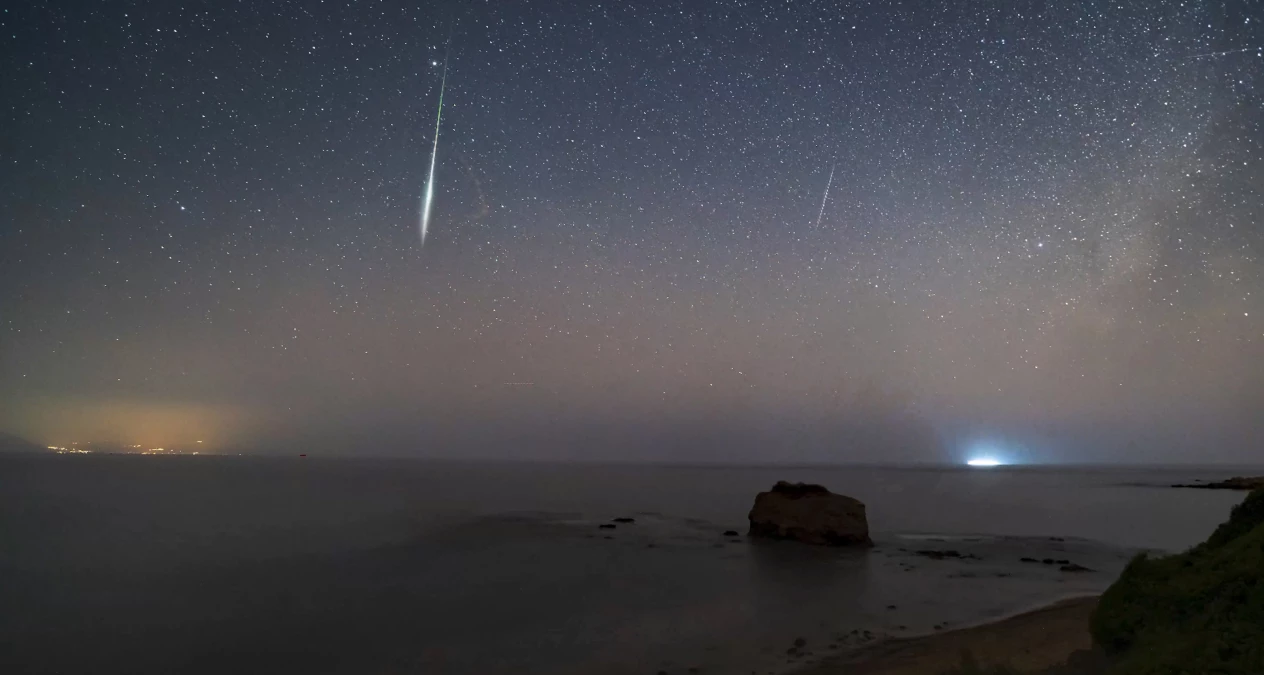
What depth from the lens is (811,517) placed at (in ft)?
107

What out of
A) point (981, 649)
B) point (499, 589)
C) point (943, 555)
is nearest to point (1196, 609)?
point (981, 649)

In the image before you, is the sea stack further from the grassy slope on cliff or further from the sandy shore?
the grassy slope on cliff

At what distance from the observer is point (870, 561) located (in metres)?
Result: 27.5

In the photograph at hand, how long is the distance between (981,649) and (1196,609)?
6389mm

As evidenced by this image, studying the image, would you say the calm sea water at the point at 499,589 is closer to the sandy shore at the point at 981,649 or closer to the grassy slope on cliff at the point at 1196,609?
the sandy shore at the point at 981,649

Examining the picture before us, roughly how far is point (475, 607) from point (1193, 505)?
70.6 meters

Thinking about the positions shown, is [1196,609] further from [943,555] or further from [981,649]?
[943,555]

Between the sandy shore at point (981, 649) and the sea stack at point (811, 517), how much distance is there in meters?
16.5

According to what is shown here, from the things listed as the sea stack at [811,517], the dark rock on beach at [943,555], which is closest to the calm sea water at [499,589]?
the dark rock on beach at [943,555]

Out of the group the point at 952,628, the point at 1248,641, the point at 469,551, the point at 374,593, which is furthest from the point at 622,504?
the point at 1248,641

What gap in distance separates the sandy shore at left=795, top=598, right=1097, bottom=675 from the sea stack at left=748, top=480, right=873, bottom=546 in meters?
16.5

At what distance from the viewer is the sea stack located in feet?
105

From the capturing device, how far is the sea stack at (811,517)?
31.9 meters

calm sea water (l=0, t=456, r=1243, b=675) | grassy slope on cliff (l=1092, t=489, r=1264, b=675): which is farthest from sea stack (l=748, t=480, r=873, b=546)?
grassy slope on cliff (l=1092, t=489, r=1264, b=675)
